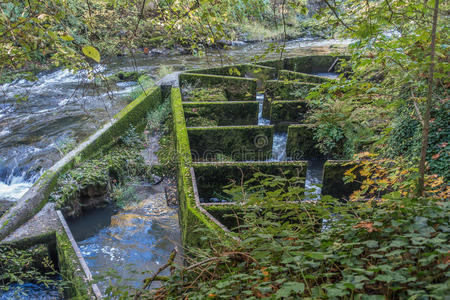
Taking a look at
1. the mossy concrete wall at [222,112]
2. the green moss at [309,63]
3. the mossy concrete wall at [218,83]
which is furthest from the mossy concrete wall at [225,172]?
the green moss at [309,63]

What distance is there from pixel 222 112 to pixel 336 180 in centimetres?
382

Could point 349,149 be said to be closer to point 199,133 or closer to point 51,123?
point 199,133

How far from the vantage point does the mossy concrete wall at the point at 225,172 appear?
205 inches

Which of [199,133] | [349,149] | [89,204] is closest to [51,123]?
[89,204]

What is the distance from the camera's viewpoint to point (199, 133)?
6.88m

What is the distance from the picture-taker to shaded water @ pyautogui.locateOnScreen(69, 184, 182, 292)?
4992 millimetres

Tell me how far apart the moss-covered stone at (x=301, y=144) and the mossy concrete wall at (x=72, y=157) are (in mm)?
4397

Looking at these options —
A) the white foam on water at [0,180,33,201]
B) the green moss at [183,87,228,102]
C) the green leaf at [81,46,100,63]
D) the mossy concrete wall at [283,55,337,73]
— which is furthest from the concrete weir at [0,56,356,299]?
the mossy concrete wall at [283,55,337,73]

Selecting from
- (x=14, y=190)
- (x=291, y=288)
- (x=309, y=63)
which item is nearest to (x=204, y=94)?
(x=14, y=190)

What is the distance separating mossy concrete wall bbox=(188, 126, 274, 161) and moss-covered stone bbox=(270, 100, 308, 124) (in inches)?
88.4

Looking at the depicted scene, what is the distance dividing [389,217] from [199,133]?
5.08m

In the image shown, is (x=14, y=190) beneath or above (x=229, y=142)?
beneath

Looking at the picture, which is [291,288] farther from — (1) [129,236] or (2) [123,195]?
(2) [123,195]

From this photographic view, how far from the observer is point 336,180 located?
19.1ft
